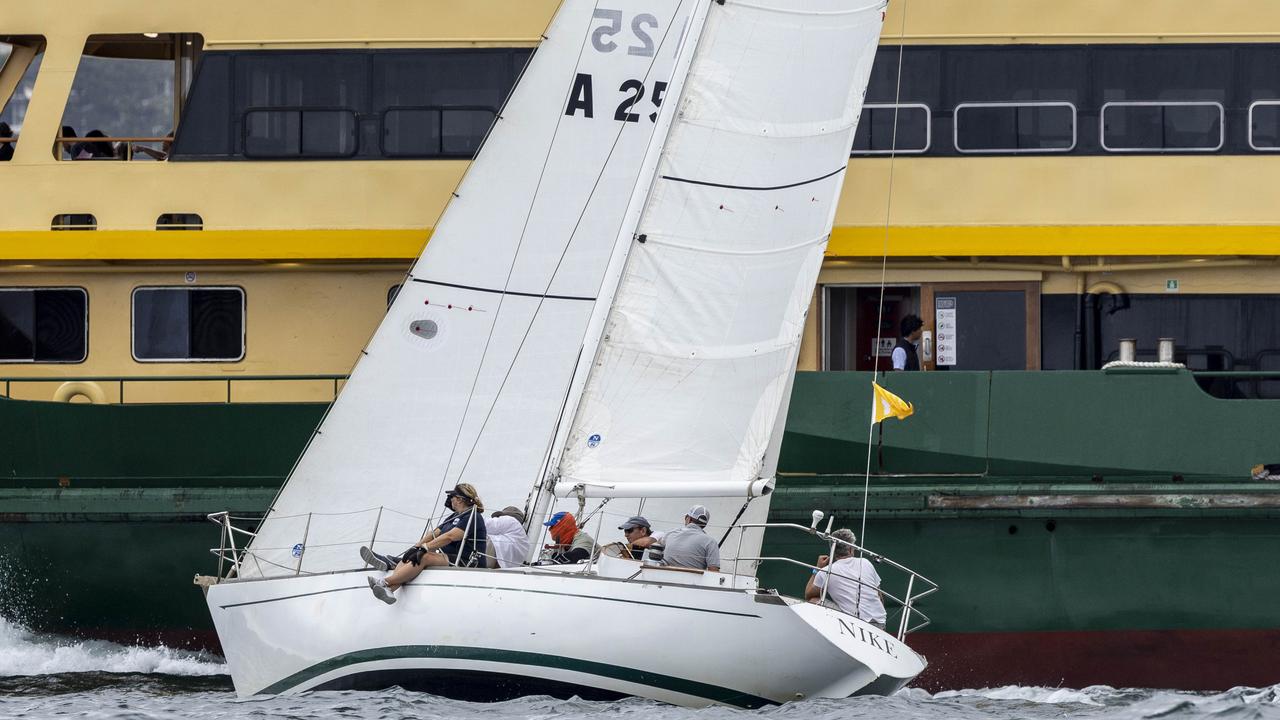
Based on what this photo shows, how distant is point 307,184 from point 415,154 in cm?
102

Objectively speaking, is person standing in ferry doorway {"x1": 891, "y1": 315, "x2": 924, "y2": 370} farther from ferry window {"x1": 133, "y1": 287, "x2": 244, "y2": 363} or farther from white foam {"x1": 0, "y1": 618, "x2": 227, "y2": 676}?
white foam {"x1": 0, "y1": 618, "x2": 227, "y2": 676}

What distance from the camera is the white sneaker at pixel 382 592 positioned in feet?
38.0

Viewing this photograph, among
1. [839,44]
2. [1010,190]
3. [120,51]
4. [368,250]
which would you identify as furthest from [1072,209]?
[120,51]

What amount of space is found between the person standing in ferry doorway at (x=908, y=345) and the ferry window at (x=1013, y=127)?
1612 millimetres

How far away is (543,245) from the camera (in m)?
14.2

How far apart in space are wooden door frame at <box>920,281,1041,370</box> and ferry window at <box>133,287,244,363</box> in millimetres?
6159

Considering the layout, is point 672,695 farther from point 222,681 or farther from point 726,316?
point 222,681

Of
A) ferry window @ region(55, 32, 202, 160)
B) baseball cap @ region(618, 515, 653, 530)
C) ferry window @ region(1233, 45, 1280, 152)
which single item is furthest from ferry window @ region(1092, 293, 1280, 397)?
ferry window @ region(55, 32, 202, 160)

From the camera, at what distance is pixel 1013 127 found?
653 inches

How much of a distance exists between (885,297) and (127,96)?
24.3 ft

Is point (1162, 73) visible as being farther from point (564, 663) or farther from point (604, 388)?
point (564, 663)

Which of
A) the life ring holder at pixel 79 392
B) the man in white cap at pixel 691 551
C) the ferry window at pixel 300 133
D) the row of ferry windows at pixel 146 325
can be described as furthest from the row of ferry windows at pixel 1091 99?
the life ring holder at pixel 79 392

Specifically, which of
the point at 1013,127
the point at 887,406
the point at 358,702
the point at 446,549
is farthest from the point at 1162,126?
the point at 358,702

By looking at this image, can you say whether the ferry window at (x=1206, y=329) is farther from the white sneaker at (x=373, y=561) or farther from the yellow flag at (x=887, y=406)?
the white sneaker at (x=373, y=561)
